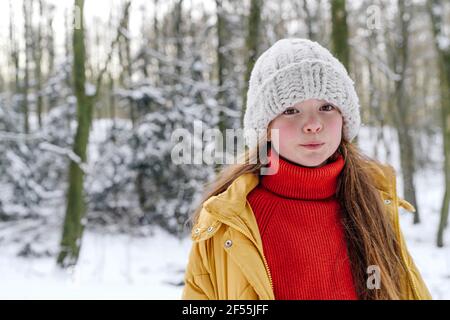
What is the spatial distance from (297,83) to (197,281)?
32.0 inches

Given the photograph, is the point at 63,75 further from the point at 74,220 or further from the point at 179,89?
the point at 74,220

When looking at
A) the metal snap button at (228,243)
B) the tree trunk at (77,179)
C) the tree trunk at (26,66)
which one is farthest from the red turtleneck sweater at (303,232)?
the tree trunk at (26,66)

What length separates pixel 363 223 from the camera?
1.56m

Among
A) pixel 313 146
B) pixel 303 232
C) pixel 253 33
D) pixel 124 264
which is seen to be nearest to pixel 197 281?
pixel 303 232

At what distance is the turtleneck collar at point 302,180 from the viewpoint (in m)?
1.53

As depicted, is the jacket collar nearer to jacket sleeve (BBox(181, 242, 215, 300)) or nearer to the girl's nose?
jacket sleeve (BBox(181, 242, 215, 300))

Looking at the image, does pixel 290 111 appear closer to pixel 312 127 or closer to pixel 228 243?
pixel 312 127

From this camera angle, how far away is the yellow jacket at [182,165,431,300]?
4.57ft

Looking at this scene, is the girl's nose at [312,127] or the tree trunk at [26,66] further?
the tree trunk at [26,66]

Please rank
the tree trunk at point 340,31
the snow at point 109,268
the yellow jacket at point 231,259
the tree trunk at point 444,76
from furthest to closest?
the tree trunk at point 444,76, the snow at point 109,268, the tree trunk at point 340,31, the yellow jacket at point 231,259

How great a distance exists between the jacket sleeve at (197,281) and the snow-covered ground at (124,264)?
4.11m

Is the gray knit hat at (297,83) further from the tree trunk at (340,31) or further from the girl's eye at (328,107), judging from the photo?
the tree trunk at (340,31)

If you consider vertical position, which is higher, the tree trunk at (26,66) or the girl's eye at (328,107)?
the tree trunk at (26,66)

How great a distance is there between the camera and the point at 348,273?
151 centimetres
